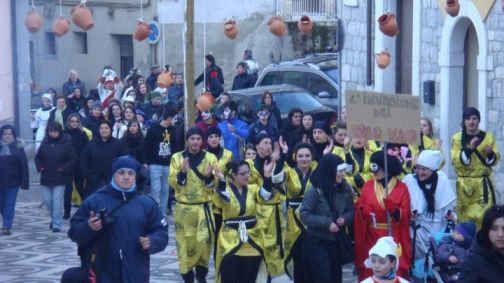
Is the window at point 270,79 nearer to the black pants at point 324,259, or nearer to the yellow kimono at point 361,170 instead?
the yellow kimono at point 361,170

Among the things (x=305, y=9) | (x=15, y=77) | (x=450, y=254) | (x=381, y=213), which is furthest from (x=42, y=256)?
(x=305, y=9)

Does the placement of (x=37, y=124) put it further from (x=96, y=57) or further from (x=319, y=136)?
(x=96, y=57)

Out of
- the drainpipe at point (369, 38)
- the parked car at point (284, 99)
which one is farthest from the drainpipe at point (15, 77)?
the drainpipe at point (369, 38)

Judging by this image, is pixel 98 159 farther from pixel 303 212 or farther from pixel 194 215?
pixel 303 212

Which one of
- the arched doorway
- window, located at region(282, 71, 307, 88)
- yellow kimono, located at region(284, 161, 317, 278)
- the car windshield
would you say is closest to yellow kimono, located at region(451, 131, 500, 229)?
yellow kimono, located at region(284, 161, 317, 278)

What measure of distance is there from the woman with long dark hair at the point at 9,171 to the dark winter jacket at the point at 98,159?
0.86m

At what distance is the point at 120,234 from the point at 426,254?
3.13 meters

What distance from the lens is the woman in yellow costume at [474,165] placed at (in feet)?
45.9

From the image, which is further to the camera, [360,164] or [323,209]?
[360,164]

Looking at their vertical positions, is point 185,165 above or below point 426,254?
above

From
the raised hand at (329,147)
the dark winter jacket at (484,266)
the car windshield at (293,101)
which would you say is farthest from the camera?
the car windshield at (293,101)

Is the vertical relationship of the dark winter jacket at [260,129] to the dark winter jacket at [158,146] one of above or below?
above

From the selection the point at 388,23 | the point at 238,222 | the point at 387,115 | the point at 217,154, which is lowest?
the point at 238,222

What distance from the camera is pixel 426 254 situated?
36.9 ft
